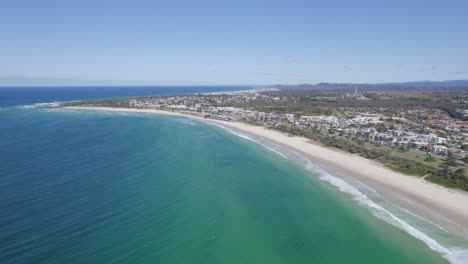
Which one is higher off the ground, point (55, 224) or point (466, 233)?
point (55, 224)

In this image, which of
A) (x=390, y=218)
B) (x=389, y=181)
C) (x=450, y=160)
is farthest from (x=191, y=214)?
(x=450, y=160)

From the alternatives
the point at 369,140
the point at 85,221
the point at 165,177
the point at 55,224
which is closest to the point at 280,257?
the point at 85,221

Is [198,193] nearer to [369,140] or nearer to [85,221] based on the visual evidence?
[85,221]

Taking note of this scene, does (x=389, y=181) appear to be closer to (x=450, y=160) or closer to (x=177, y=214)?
(x=450, y=160)

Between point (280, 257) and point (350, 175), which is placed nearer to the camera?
point (280, 257)

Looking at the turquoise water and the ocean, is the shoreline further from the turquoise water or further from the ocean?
the turquoise water

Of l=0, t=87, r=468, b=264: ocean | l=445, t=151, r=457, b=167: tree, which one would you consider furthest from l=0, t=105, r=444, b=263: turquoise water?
l=445, t=151, r=457, b=167: tree

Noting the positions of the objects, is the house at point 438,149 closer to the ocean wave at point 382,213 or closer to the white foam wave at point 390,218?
the ocean wave at point 382,213

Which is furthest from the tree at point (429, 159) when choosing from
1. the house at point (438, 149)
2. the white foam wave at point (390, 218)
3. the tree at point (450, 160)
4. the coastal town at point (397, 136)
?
the white foam wave at point (390, 218)
